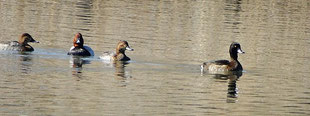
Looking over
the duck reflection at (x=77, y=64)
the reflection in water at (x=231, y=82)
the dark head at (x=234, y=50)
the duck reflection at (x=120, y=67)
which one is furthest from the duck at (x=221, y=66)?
the duck reflection at (x=77, y=64)

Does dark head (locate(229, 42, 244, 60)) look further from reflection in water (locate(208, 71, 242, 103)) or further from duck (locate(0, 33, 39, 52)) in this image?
duck (locate(0, 33, 39, 52))

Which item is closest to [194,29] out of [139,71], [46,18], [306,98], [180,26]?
[180,26]

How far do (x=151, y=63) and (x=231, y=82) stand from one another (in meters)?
3.05

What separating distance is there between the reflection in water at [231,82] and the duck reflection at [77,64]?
3.67 m

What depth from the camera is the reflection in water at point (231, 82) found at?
63.6ft

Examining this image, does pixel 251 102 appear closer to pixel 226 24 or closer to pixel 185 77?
pixel 185 77

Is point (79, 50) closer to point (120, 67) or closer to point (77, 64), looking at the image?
point (77, 64)

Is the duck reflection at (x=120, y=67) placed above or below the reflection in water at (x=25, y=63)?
below

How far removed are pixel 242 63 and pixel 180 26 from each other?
10.8 metres

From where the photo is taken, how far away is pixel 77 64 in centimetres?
2400

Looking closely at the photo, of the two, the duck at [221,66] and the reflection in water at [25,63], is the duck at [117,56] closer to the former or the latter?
the reflection in water at [25,63]

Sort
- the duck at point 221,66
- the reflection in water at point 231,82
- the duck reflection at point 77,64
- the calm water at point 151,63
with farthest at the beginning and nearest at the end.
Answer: the duck at point 221,66 → the duck reflection at point 77,64 → the reflection in water at point 231,82 → the calm water at point 151,63

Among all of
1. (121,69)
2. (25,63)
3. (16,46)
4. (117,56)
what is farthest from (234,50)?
(16,46)

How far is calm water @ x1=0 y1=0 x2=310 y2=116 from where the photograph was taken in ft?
58.0
